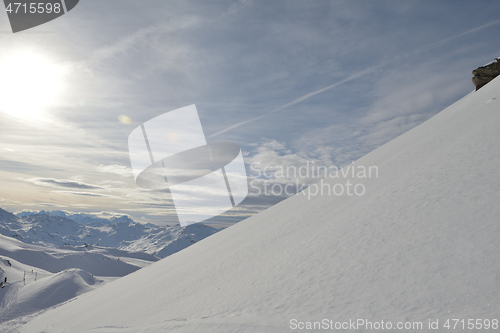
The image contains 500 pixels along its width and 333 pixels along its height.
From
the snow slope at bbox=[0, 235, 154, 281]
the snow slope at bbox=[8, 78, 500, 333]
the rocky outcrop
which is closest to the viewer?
the snow slope at bbox=[8, 78, 500, 333]

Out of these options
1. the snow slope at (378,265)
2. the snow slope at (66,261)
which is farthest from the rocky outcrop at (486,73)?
the snow slope at (66,261)

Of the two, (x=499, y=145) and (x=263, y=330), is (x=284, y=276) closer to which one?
(x=263, y=330)

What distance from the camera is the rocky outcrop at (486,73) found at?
20.7 meters

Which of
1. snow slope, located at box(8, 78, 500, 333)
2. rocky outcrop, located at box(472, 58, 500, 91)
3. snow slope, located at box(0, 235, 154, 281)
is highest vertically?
rocky outcrop, located at box(472, 58, 500, 91)

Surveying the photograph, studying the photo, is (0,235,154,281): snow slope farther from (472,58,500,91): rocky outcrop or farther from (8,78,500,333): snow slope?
(472,58,500,91): rocky outcrop

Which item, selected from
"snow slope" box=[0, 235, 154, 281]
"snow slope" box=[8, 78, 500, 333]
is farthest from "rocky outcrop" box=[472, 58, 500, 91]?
"snow slope" box=[0, 235, 154, 281]

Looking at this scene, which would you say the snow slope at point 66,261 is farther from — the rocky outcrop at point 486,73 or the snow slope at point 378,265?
the rocky outcrop at point 486,73

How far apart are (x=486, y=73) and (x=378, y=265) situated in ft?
85.9

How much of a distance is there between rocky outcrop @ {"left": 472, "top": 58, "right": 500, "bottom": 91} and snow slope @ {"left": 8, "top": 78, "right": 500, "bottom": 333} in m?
18.9

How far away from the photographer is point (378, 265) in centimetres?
369

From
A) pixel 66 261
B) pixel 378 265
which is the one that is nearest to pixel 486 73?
pixel 378 265

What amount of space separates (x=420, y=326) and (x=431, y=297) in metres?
0.42

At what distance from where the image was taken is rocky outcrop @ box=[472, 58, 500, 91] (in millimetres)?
20672

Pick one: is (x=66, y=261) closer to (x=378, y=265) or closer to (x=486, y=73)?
(x=378, y=265)
